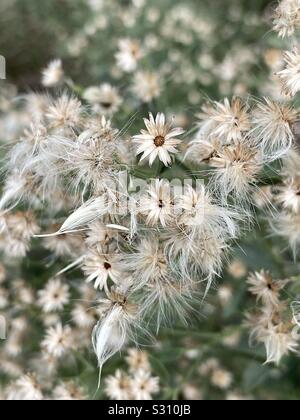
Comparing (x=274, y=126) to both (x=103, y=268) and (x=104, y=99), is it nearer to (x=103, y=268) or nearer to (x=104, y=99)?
(x=103, y=268)

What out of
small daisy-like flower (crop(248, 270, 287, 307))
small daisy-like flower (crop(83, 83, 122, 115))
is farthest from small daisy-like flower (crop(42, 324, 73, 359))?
small daisy-like flower (crop(83, 83, 122, 115))

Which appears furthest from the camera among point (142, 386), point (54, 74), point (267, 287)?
point (54, 74)

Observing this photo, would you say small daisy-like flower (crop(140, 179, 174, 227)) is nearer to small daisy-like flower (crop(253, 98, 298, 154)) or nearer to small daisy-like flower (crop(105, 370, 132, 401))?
small daisy-like flower (crop(253, 98, 298, 154))

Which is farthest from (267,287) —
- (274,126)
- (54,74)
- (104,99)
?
(54,74)

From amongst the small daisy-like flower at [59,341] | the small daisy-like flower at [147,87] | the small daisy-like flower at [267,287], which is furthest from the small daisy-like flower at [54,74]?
the small daisy-like flower at [267,287]

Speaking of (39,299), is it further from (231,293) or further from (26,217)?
(231,293)

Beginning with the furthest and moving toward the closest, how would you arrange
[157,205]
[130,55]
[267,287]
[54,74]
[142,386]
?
[130,55] → [54,74] → [142,386] → [267,287] → [157,205]
